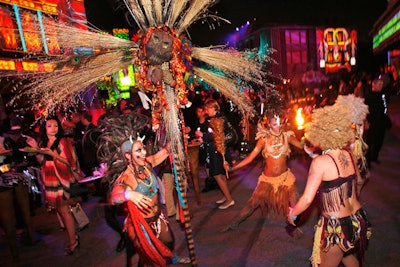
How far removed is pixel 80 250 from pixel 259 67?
388 centimetres

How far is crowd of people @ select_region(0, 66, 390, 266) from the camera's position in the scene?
273cm

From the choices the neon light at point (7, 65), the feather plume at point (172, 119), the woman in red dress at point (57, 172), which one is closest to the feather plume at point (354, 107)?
the feather plume at point (172, 119)

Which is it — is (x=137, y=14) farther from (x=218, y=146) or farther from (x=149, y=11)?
(x=218, y=146)

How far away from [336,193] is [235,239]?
220 cm

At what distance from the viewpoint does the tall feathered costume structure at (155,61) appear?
2.49m

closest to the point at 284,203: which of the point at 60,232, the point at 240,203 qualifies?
the point at 240,203

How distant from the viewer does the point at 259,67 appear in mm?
2957

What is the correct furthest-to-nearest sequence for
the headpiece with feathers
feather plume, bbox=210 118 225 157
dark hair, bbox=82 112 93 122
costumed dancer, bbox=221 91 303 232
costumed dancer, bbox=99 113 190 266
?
dark hair, bbox=82 112 93 122 → feather plume, bbox=210 118 225 157 → costumed dancer, bbox=221 91 303 232 → the headpiece with feathers → costumed dancer, bbox=99 113 190 266

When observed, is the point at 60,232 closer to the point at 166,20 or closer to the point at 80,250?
the point at 80,250

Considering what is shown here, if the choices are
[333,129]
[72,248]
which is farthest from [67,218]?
[333,129]

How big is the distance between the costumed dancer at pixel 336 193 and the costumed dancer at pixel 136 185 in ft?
4.73

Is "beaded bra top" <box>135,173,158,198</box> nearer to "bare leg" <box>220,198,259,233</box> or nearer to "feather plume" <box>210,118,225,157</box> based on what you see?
"bare leg" <box>220,198,259,233</box>

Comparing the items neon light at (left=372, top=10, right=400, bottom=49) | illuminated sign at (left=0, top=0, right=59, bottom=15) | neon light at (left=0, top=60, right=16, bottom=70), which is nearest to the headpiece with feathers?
neon light at (left=0, top=60, right=16, bottom=70)

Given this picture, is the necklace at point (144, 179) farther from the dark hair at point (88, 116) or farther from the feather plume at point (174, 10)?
the dark hair at point (88, 116)
